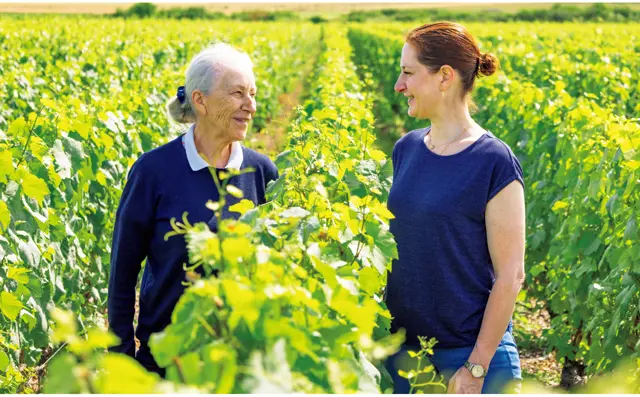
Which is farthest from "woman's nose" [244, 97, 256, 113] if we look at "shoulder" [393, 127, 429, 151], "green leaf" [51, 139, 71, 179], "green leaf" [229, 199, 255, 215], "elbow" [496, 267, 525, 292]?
"green leaf" [51, 139, 71, 179]

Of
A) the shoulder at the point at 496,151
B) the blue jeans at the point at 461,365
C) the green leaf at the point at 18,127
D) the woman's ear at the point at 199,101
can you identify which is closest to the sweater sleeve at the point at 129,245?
the woman's ear at the point at 199,101

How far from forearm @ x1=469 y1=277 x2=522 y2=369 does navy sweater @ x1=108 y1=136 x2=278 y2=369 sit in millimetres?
907

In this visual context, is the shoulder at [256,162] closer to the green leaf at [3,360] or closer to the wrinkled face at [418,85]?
the wrinkled face at [418,85]

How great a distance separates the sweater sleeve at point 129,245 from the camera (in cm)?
269

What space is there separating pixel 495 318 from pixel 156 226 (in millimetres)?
1164

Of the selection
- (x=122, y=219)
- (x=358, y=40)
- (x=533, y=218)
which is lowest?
(x=358, y=40)

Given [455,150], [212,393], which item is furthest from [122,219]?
[212,393]

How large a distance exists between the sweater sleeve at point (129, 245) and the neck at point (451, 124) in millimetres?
972

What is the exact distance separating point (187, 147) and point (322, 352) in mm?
1427

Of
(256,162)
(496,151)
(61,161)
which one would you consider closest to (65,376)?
(496,151)

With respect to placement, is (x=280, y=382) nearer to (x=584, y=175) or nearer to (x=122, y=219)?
(x=122, y=219)

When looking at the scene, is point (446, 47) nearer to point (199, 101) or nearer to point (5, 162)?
point (199, 101)

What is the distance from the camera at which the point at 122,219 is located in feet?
8.87

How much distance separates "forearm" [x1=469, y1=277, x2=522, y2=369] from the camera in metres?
2.41
